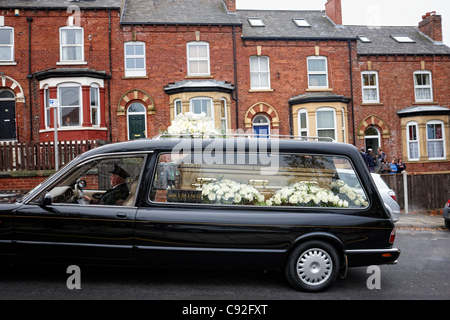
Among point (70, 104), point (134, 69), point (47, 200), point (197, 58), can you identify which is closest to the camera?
point (47, 200)

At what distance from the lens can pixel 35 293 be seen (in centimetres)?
422

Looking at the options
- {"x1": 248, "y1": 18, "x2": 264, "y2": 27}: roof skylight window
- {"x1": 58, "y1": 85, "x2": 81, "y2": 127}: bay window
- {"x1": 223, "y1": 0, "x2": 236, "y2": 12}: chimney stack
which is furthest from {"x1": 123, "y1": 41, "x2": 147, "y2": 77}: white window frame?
{"x1": 248, "y1": 18, "x2": 264, "y2": 27}: roof skylight window

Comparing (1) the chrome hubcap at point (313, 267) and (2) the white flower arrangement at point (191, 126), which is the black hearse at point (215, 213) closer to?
(1) the chrome hubcap at point (313, 267)

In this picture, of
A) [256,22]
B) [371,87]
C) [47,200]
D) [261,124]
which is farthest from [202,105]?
[47,200]

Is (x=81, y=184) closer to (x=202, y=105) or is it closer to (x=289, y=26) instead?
(x=202, y=105)

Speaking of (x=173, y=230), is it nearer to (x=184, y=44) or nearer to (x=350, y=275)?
(x=350, y=275)

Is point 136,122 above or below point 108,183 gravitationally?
above

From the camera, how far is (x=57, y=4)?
18938 millimetres

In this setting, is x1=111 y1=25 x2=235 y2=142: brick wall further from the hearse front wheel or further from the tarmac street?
the hearse front wheel

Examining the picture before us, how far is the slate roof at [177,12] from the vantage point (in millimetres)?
19984

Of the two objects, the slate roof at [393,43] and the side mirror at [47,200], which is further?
the slate roof at [393,43]

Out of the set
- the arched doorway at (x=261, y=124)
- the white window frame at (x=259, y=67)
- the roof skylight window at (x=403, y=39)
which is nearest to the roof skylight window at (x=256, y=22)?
the white window frame at (x=259, y=67)

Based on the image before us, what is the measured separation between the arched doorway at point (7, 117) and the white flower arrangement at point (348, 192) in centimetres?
1866

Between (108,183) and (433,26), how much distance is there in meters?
27.0
